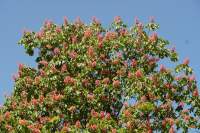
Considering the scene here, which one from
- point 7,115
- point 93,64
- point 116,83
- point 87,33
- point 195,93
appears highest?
point 87,33

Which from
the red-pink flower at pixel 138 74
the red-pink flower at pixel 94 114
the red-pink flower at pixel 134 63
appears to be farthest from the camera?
the red-pink flower at pixel 134 63

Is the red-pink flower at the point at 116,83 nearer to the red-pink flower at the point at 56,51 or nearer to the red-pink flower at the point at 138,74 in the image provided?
the red-pink flower at the point at 138,74

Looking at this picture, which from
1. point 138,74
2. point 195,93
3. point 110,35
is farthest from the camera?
point 110,35

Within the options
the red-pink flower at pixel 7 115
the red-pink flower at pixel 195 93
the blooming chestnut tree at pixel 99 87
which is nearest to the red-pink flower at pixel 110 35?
the blooming chestnut tree at pixel 99 87

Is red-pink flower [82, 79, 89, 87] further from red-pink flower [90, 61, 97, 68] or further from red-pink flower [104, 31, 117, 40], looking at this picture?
red-pink flower [104, 31, 117, 40]

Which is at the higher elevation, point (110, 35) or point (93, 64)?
point (110, 35)

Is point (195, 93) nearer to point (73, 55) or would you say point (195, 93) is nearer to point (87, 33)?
point (73, 55)

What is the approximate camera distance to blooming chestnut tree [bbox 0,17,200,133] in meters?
25.4

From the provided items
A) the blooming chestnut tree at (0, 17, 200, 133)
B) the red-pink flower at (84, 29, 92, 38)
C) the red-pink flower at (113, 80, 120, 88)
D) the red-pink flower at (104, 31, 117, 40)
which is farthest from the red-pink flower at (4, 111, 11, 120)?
the red-pink flower at (104, 31, 117, 40)

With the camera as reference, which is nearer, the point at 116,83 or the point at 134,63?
the point at 116,83

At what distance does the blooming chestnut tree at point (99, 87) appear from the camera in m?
25.4

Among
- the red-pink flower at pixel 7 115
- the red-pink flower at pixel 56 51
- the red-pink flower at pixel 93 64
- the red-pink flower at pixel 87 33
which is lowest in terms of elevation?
the red-pink flower at pixel 7 115

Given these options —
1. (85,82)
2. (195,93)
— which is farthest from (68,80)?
(195,93)

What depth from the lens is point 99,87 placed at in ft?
87.2
